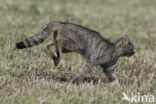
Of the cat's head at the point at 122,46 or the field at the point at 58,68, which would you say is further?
the cat's head at the point at 122,46

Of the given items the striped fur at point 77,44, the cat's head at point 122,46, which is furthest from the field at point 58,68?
the cat's head at point 122,46

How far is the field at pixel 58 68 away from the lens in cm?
662

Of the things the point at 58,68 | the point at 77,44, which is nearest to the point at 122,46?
the point at 77,44

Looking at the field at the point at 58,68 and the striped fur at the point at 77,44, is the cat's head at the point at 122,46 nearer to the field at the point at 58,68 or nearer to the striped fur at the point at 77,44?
the striped fur at the point at 77,44

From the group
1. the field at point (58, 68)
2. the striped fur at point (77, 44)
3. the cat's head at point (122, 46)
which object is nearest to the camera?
the field at point (58, 68)

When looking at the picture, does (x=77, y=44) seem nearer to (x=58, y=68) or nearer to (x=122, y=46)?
(x=58, y=68)

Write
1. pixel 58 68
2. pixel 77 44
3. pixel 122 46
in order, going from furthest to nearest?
1. pixel 122 46
2. pixel 58 68
3. pixel 77 44

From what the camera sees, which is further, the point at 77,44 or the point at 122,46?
the point at 122,46

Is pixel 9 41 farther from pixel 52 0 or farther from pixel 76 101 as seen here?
pixel 52 0

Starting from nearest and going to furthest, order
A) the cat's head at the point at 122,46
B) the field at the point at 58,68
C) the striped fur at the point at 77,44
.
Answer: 1. the field at the point at 58,68
2. the striped fur at the point at 77,44
3. the cat's head at the point at 122,46

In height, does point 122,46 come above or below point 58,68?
above

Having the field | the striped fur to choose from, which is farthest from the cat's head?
the field

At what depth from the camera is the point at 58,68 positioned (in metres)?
8.26

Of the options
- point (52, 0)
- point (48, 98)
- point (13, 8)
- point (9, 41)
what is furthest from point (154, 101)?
point (52, 0)
